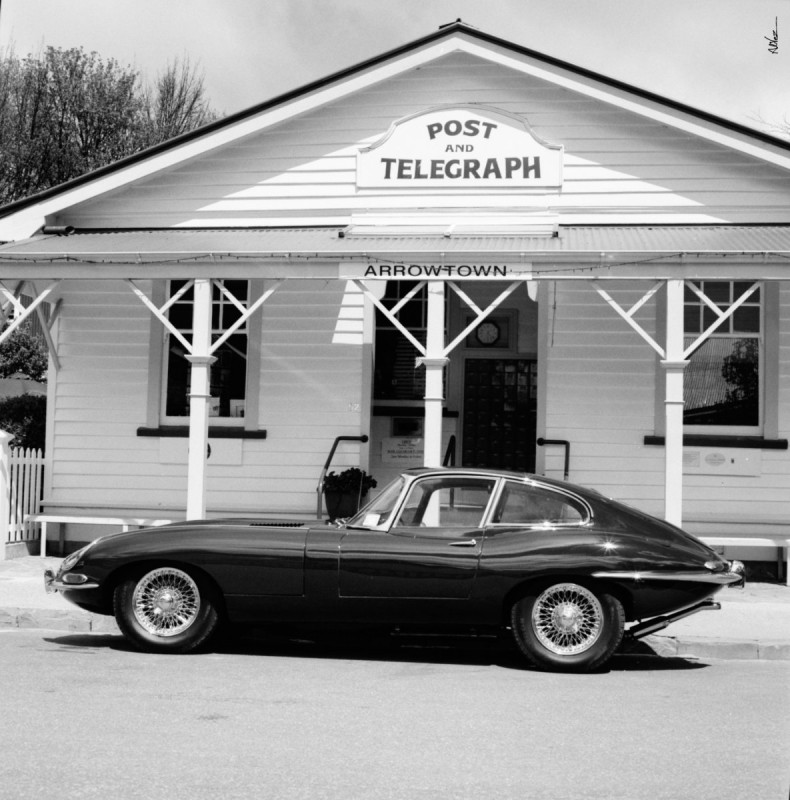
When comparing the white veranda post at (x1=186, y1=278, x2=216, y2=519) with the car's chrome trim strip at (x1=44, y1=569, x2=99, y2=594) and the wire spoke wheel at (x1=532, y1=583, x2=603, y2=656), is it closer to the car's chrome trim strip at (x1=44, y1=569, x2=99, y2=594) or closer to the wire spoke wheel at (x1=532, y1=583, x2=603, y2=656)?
the car's chrome trim strip at (x1=44, y1=569, x2=99, y2=594)

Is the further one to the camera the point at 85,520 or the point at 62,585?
the point at 85,520

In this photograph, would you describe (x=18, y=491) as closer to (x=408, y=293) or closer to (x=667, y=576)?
(x=408, y=293)

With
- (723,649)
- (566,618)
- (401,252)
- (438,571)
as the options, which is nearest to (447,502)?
(438,571)

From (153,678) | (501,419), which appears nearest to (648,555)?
(153,678)

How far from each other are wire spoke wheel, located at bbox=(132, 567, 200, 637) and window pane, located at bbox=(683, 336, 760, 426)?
7.66 meters

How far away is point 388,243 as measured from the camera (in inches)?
497

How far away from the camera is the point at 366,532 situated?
8.22m

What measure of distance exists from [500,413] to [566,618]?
309 inches

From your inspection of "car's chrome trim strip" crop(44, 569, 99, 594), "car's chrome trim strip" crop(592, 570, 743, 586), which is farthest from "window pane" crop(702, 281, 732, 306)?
"car's chrome trim strip" crop(44, 569, 99, 594)

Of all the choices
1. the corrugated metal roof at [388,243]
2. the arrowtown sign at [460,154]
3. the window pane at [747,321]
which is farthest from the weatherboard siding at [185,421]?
the window pane at [747,321]

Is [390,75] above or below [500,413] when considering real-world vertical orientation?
above

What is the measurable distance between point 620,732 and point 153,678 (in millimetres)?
2950

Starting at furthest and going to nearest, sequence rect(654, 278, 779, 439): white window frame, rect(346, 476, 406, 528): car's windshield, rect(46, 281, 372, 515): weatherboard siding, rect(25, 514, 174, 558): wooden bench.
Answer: rect(46, 281, 372, 515): weatherboard siding, rect(25, 514, 174, 558): wooden bench, rect(654, 278, 779, 439): white window frame, rect(346, 476, 406, 528): car's windshield

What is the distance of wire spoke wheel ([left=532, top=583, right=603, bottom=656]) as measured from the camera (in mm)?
7914
